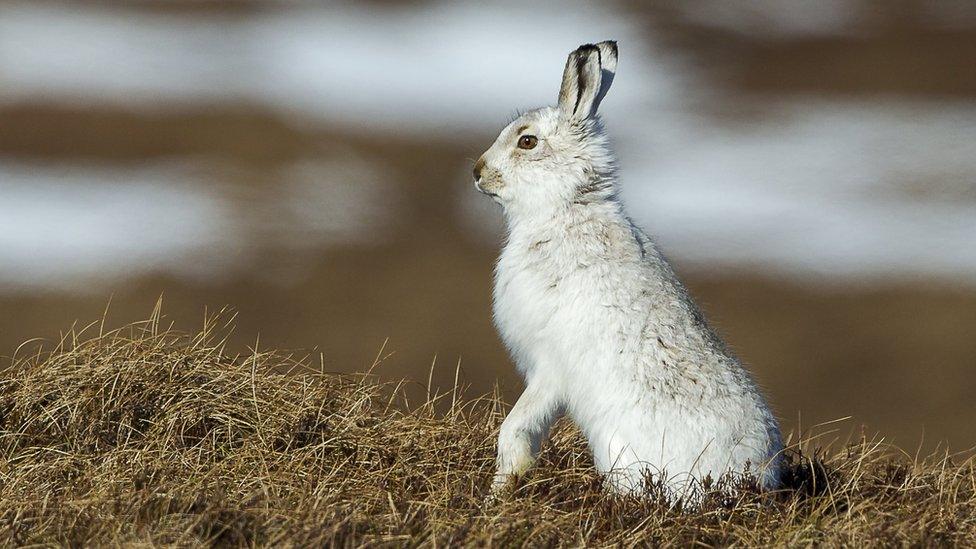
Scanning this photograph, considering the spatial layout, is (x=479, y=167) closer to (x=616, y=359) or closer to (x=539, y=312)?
(x=539, y=312)

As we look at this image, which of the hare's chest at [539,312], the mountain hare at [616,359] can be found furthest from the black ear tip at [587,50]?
the hare's chest at [539,312]

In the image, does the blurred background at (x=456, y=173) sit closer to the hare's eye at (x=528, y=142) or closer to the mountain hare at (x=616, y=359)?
the hare's eye at (x=528, y=142)

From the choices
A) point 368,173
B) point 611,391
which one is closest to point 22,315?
point 368,173

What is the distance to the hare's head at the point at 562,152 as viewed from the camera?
6.17 metres

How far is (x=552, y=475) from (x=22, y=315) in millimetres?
16929

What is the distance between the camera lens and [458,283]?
22.6 metres

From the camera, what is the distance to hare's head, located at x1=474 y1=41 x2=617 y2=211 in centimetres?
617

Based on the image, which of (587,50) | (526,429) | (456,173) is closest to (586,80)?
(587,50)

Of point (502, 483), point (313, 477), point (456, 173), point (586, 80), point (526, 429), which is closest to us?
point (313, 477)

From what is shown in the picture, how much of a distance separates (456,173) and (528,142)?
21.7 metres

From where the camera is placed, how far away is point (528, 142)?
20.9 feet

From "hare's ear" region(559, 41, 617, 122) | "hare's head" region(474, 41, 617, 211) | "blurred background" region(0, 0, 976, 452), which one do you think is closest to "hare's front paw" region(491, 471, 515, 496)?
"hare's head" region(474, 41, 617, 211)

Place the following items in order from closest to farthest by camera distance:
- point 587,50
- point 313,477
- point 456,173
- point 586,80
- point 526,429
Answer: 1. point 313,477
2. point 526,429
3. point 587,50
4. point 586,80
5. point 456,173

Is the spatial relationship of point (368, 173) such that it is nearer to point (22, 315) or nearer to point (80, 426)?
point (22, 315)
